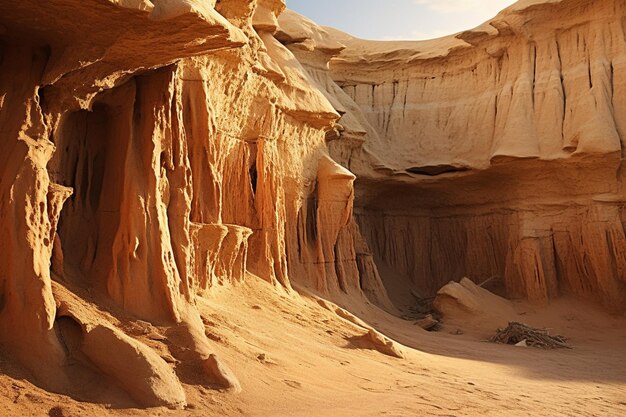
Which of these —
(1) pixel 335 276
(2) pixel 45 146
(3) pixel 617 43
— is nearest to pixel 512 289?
(1) pixel 335 276

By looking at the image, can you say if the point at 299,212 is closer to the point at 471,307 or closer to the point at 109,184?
the point at 471,307

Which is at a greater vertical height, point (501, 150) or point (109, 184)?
point (501, 150)

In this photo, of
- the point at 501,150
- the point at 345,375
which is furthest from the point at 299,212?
the point at 501,150

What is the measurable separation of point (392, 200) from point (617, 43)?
933 cm

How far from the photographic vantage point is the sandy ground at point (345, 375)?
5.36 metres

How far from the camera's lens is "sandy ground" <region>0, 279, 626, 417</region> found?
5359 mm

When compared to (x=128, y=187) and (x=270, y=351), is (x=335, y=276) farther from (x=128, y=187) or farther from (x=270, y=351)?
(x=128, y=187)

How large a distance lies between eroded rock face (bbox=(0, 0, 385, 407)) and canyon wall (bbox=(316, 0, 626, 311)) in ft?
37.9

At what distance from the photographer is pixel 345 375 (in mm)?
7645

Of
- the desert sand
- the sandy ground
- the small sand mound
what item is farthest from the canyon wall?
the sandy ground

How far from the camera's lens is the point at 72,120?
6.92m

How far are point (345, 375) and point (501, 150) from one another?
13.4 meters

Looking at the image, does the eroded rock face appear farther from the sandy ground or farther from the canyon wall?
the canyon wall

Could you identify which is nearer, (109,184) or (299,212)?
(109,184)
